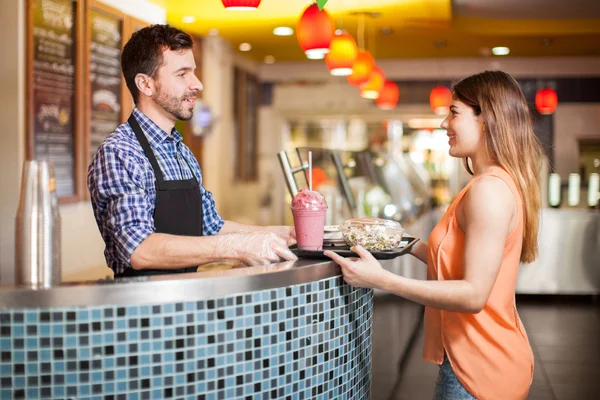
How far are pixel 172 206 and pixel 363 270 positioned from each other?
27.5 inches

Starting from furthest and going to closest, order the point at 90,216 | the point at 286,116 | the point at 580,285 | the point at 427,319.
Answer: the point at 286,116, the point at 580,285, the point at 90,216, the point at 427,319

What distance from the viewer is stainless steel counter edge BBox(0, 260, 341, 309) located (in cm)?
168

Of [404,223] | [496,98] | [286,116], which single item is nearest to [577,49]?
[286,116]

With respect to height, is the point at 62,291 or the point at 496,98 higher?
the point at 496,98

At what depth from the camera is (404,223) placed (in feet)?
21.2

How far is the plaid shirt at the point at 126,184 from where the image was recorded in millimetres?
2061

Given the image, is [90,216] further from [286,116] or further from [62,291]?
[286,116]

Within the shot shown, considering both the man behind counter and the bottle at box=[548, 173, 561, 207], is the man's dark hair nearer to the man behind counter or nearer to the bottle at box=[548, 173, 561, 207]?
the man behind counter

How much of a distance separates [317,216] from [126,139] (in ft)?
2.10

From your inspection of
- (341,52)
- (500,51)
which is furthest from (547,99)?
(341,52)

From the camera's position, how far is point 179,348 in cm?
178

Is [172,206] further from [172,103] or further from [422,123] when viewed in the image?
[422,123]

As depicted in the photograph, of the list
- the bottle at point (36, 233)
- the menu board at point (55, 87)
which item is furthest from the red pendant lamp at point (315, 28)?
the bottle at point (36, 233)

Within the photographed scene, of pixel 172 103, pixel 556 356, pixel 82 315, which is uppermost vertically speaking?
pixel 172 103
